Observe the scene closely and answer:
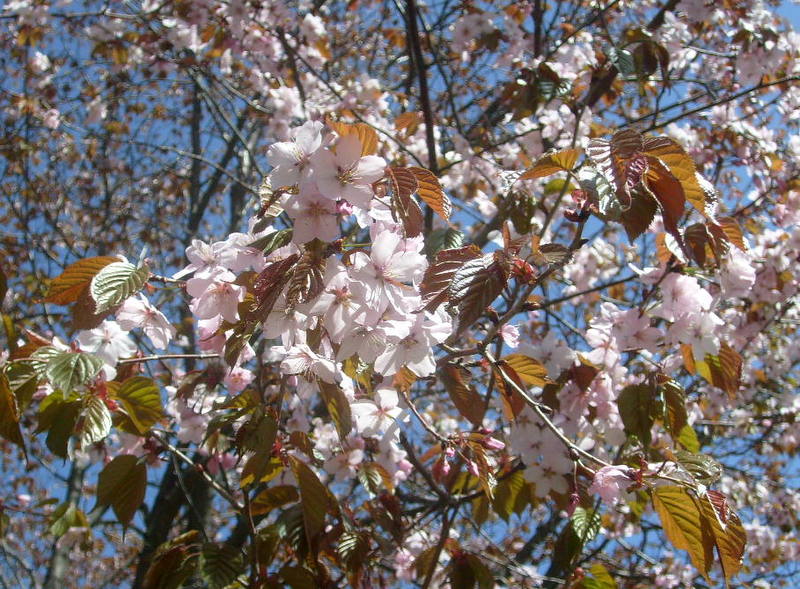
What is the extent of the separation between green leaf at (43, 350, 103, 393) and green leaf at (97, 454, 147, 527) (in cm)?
48

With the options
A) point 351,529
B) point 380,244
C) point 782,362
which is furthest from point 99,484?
point 782,362

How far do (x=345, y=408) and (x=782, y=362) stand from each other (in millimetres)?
4715

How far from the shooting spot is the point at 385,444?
6.45 ft

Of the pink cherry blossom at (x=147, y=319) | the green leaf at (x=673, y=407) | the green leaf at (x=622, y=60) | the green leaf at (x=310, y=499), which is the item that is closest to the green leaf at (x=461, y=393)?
the green leaf at (x=310, y=499)

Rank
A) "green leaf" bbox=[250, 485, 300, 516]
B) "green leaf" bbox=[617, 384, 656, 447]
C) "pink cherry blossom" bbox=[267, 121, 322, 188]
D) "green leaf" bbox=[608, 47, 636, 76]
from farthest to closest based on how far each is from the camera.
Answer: "green leaf" bbox=[608, 47, 636, 76] < "green leaf" bbox=[250, 485, 300, 516] < "green leaf" bbox=[617, 384, 656, 447] < "pink cherry blossom" bbox=[267, 121, 322, 188]

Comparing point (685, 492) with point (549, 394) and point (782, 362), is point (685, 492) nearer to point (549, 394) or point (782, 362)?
point (549, 394)

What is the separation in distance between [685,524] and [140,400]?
1123 millimetres

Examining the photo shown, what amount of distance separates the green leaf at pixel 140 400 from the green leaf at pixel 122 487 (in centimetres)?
21

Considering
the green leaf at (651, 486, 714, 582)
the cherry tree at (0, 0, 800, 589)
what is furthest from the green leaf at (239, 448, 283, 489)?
the green leaf at (651, 486, 714, 582)

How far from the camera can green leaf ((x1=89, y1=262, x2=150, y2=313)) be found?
3.33 ft

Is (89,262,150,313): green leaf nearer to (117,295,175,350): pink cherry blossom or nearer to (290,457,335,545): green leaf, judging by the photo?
(117,295,175,350): pink cherry blossom

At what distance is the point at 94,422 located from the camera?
4.15ft

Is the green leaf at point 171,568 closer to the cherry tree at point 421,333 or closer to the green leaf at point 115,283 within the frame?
the cherry tree at point 421,333

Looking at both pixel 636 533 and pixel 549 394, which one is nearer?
pixel 549 394
